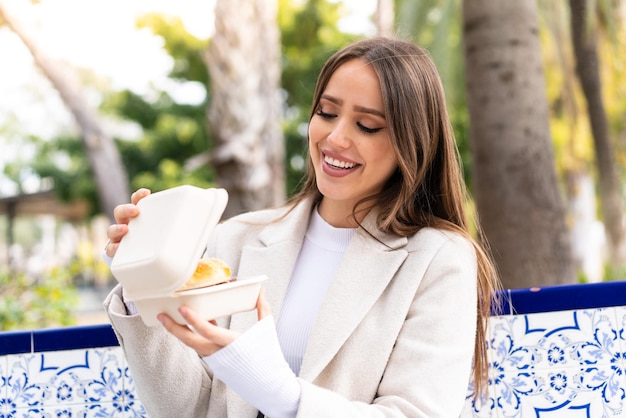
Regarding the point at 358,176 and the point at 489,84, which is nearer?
the point at 358,176

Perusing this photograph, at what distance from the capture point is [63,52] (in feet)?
28.5

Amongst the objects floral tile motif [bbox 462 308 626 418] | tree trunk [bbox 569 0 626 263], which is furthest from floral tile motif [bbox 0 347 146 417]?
tree trunk [bbox 569 0 626 263]

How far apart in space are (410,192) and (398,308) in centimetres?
36

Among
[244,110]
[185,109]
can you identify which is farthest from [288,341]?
[185,109]

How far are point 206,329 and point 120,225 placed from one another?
397 mm

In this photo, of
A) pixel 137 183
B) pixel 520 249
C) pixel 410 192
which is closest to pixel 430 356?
pixel 410 192

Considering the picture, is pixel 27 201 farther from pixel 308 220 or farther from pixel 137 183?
pixel 308 220

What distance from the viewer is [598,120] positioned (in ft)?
37.5

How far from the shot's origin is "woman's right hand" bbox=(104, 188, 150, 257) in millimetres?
1901

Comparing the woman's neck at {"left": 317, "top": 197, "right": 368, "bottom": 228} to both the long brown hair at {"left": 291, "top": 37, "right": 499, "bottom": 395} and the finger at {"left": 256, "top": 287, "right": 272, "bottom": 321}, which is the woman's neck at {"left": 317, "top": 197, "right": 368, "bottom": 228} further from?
the finger at {"left": 256, "top": 287, "right": 272, "bottom": 321}

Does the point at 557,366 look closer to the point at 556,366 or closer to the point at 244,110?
the point at 556,366

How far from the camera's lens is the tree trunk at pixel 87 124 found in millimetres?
8234

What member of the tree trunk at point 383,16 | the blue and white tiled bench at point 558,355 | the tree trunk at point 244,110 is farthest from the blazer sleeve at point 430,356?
the tree trunk at point 383,16

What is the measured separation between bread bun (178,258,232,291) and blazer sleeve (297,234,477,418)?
33 centimetres
